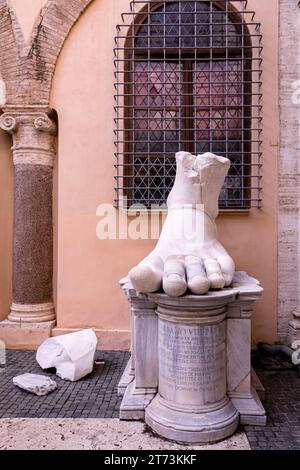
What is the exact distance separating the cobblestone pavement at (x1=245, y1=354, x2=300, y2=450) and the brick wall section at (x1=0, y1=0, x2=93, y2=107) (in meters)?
3.51

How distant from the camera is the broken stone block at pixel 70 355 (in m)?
3.09

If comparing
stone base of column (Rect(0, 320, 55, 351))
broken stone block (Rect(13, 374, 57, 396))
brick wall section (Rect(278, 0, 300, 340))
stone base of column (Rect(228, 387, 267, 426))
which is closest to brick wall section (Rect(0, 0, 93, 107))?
brick wall section (Rect(278, 0, 300, 340))

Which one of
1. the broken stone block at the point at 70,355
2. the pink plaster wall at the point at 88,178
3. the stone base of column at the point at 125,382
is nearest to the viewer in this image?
the stone base of column at the point at 125,382

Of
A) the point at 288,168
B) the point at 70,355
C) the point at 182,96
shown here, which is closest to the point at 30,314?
the point at 70,355

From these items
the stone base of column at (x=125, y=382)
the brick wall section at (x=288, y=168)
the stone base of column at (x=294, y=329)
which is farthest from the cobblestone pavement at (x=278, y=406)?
the stone base of column at (x=125, y=382)

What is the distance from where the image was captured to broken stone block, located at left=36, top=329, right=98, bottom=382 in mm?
3092

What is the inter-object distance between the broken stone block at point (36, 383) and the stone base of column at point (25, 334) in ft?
2.78

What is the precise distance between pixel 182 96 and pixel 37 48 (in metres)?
1.63

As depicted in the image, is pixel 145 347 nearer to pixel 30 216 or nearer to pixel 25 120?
pixel 30 216

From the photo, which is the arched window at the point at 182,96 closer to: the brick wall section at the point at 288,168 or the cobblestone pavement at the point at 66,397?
the brick wall section at the point at 288,168

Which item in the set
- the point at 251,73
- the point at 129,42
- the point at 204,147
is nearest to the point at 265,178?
the point at 204,147

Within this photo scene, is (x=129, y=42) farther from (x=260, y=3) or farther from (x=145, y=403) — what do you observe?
(x=145, y=403)

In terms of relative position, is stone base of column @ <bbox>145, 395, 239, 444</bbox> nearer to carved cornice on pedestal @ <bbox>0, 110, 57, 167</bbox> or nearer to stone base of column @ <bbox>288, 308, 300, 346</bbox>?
stone base of column @ <bbox>288, 308, 300, 346</bbox>

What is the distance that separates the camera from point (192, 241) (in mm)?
2713
